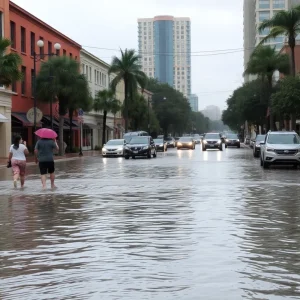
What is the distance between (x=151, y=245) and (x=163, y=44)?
159288 millimetres

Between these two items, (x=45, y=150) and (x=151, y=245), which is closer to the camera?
(x=151, y=245)

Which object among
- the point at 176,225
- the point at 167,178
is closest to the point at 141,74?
the point at 167,178

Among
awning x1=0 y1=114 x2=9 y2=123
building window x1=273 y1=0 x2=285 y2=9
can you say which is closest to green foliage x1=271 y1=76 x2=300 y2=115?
awning x1=0 y1=114 x2=9 y2=123

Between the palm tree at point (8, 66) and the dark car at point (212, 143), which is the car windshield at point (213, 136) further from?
the palm tree at point (8, 66)

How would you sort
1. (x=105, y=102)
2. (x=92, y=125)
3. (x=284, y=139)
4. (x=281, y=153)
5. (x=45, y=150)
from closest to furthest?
(x=45, y=150)
(x=281, y=153)
(x=284, y=139)
(x=105, y=102)
(x=92, y=125)

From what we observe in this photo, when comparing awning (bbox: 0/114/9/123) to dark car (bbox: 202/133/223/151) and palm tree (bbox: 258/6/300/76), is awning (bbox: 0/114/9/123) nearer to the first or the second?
palm tree (bbox: 258/6/300/76)

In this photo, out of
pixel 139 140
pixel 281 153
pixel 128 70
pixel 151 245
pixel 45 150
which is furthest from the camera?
pixel 128 70

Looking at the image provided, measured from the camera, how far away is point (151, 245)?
Answer: 9227mm

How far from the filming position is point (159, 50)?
6506 inches

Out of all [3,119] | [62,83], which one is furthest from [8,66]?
[62,83]

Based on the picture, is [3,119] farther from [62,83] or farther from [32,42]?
[32,42]

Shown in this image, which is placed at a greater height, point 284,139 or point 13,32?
point 13,32

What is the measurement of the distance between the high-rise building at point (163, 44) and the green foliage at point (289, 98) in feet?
354

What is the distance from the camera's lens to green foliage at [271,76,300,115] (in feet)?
150
